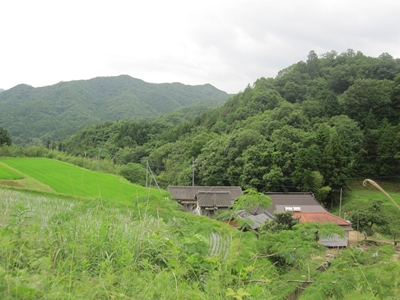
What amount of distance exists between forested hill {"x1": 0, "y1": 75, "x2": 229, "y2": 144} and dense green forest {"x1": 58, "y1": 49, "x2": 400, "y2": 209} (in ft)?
60.2

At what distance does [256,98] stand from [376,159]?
1462cm

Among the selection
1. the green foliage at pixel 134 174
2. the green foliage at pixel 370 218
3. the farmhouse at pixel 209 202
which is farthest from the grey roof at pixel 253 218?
the green foliage at pixel 134 174

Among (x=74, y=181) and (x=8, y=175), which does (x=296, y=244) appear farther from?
(x=8, y=175)

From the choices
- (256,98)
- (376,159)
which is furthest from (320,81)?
(376,159)

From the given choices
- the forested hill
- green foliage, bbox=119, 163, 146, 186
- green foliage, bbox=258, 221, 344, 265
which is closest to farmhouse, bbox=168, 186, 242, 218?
green foliage, bbox=119, 163, 146, 186

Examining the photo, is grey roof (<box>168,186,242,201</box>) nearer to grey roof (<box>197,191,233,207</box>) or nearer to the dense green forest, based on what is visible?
grey roof (<box>197,191,233,207</box>)

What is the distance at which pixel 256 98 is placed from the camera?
34.7 m

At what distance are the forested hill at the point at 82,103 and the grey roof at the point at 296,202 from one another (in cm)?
4058

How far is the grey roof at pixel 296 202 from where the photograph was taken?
17953 mm

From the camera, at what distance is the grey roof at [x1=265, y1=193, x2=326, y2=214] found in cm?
1795

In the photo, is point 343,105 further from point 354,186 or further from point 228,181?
point 228,181

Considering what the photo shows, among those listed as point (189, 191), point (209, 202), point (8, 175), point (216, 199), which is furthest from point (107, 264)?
point (189, 191)

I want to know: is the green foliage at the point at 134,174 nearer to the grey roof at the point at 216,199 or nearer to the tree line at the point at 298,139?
the tree line at the point at 298,139

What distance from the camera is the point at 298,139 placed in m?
23.1
